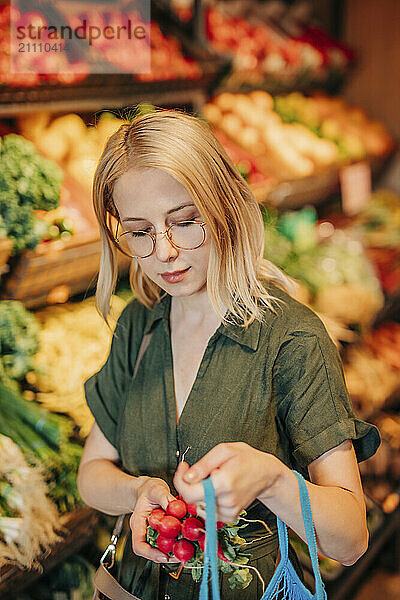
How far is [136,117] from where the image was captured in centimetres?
139

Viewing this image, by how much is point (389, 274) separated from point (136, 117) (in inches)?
93.1

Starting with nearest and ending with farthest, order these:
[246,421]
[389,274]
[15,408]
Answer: [246,421] → [15,408] → [389,274]

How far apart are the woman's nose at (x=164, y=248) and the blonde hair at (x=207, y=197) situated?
3.3 inches

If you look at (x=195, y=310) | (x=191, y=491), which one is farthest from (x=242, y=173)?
(x=191, y=491)

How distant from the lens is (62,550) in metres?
1.92

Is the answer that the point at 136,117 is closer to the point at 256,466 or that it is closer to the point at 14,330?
the point at 256,466

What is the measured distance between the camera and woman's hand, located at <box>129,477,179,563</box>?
49.6 inches

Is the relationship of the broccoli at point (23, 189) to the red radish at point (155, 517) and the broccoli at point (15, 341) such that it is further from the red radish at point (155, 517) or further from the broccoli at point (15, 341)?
the red radish at point (155, 517)

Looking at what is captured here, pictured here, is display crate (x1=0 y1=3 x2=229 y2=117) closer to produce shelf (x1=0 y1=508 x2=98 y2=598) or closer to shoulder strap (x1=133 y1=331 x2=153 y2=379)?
shoulder strap (x1=133 y1=331 x2=153 y2=379)

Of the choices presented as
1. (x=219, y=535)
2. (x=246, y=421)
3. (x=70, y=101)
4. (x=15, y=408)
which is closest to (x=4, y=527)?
(x=15, y=408)

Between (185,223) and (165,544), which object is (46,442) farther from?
(185,223)

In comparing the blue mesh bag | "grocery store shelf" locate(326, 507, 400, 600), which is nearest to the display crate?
the blue mesh bag

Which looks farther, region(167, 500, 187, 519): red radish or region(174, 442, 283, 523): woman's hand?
region(167, 500, 187, 519): red radish

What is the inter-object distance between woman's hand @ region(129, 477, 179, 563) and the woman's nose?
44cm
